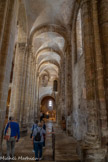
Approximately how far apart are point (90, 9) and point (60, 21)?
5.94 metres

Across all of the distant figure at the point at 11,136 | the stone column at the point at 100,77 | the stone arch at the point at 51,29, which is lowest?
the distant figure at the point at 11,136

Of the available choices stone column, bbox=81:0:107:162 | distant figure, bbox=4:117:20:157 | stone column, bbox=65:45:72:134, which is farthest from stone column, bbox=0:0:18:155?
stone column, bbox=65:45:72:134

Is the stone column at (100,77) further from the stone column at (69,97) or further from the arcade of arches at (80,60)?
the stone column at (69,97)

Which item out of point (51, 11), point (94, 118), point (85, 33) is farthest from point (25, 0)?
point (94, 118)

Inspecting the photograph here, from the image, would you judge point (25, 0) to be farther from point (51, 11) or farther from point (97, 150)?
point (97, 150)

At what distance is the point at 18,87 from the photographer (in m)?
9.20

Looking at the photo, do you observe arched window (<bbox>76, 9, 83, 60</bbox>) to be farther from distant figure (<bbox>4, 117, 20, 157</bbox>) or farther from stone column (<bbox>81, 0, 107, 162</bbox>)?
distant figure (<bbox>4, 117, 20, 157</bbox>)

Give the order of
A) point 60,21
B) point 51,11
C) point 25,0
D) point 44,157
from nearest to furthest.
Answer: point 44,157 → point 25,0 → point 51,11 → point 60,21

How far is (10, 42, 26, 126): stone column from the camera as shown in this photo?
8789 millimetres

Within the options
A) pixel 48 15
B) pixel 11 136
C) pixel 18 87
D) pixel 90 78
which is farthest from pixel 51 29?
pixel 11 136

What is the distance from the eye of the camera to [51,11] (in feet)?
33.0

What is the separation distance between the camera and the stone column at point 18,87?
879 cm

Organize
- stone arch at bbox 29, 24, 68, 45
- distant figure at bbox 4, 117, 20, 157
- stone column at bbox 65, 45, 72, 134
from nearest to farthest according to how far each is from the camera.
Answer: distant figure at bbox 4, 117, 20, 157
stone column at bbox 65, 45, 72, 134
stone arch at bbox 29, 24, 68, 45

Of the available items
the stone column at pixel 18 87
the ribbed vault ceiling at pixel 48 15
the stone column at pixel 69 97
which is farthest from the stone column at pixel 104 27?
the stone column at pixel 18 87
